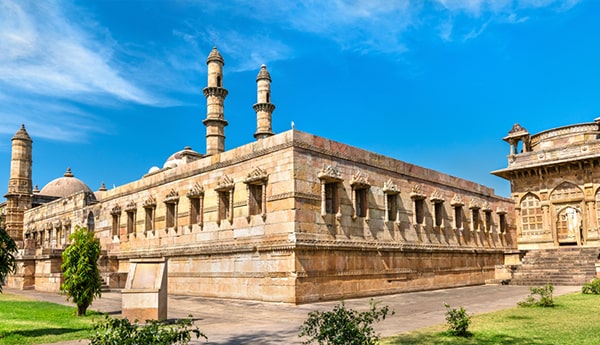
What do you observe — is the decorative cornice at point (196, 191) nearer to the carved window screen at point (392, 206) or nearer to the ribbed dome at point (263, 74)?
the carved window screen at point (392, 206)

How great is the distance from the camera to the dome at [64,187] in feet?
148

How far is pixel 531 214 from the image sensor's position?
30.5 metres

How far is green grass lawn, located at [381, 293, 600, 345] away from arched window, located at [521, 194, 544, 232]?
19.0 metres

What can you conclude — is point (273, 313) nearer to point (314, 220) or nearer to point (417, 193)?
point (314, 220)

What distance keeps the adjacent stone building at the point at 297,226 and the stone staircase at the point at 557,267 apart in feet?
5.76

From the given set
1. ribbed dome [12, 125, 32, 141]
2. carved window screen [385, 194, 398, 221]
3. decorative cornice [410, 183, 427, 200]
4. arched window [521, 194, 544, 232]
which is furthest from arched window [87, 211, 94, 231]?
arched window [521, 194, 544, 232]

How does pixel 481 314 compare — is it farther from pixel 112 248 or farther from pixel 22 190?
pixel 22 190

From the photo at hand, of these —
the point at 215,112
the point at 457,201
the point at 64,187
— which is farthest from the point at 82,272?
the point at 64,187

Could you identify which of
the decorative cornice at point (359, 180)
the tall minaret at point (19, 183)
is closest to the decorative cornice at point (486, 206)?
the decorative cornice at point (359, 180)

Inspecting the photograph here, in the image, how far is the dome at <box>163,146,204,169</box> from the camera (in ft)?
Answer: 109

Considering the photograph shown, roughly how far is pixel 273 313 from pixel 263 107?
22.4 meters

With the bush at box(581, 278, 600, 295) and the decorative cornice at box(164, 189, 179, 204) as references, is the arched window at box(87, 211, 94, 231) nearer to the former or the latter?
the decorative cornice at box(164, 189, 179, 204)

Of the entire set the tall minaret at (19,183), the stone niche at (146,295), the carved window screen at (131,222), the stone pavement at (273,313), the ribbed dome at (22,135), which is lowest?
the stone pavement at (273,313)

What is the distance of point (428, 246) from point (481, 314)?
917 centimetres
